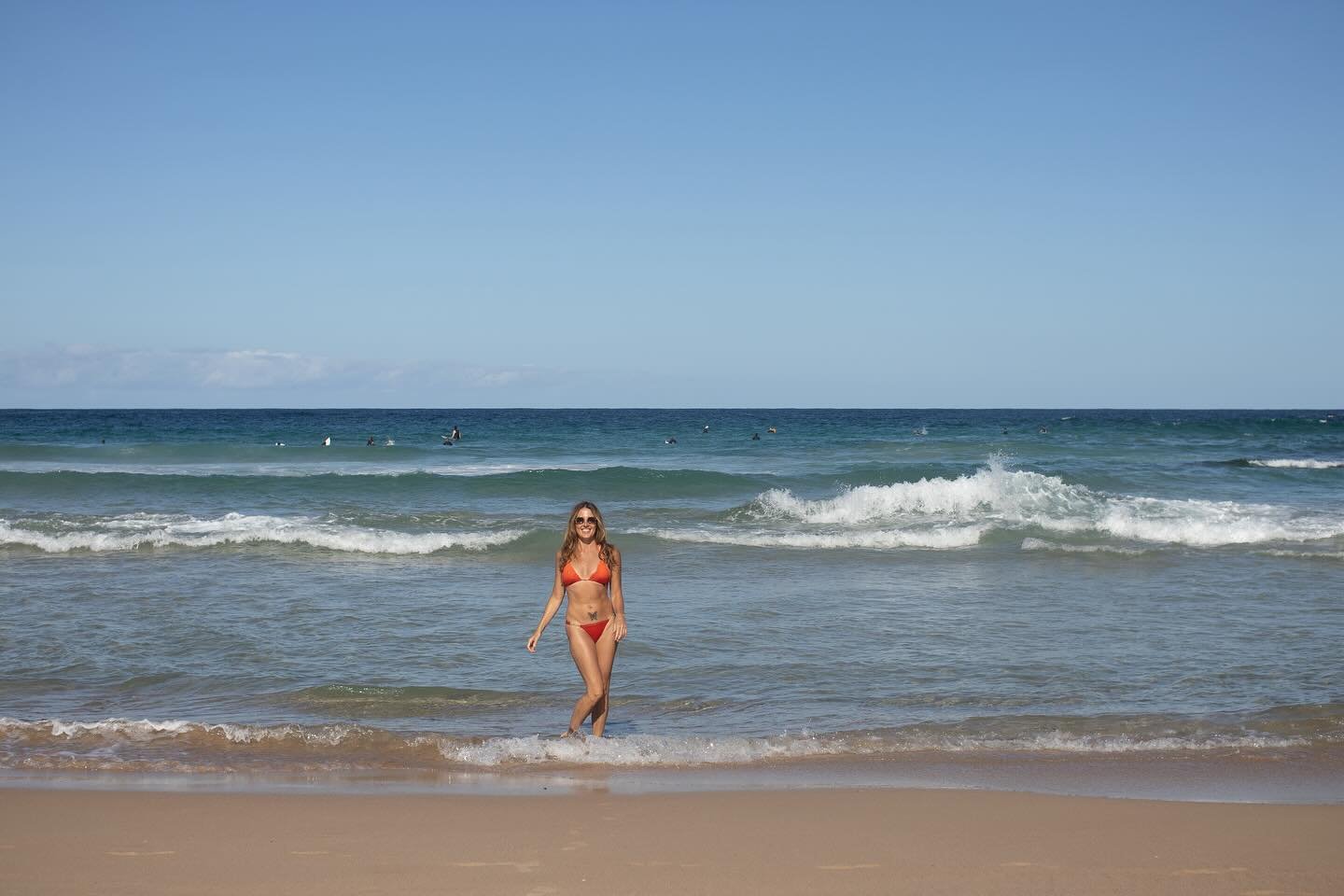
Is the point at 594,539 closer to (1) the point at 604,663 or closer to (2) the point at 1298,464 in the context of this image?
(1) the point at 604,663

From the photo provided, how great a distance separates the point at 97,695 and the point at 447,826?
4.31m

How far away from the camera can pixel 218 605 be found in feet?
37.0

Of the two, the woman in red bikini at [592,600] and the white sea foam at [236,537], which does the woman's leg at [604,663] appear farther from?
the white sea foam at [236,537]

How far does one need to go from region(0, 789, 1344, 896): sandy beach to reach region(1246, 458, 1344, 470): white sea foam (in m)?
28.8

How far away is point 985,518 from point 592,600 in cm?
1302

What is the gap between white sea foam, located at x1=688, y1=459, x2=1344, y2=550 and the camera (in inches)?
651

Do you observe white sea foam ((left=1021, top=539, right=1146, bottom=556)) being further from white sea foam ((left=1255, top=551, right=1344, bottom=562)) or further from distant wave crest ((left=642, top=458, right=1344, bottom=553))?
white sea foam ((left=1255, top=551, right=1344, bottom=562))

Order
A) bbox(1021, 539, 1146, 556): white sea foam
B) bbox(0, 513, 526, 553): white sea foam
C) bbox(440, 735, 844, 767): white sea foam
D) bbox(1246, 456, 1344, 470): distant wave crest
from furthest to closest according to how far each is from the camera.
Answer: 1. bbox(1246, 456, 1344, 470): distant wave crest
2. bbox(0, 513, 526, 553): white sea foam
3. bbox(1021, 539, 1146, 556): white sea foam
4. bbox(440, 735, 844, 767): white sea foam

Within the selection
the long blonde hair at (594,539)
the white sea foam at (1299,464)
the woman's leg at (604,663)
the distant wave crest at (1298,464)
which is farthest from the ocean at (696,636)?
the white sea foam at (1299,464)

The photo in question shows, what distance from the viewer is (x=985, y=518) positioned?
724 inches

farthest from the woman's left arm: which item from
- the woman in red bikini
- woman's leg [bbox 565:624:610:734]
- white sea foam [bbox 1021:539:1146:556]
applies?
white sea foam [bbox 1021:539:1146:556]

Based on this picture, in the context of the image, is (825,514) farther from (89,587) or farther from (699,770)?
(699,770)

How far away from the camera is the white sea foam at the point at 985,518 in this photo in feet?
A: 54.2

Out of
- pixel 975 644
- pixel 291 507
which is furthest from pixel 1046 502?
pixel 291 507
